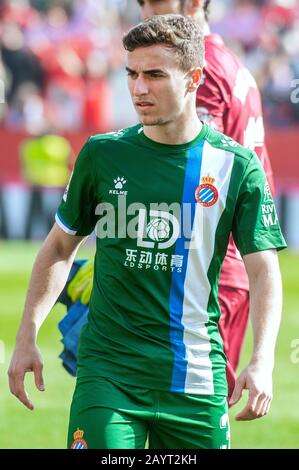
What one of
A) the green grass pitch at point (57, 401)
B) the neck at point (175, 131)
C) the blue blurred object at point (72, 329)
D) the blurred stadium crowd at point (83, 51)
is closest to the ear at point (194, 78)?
the neck at point (175, 131)

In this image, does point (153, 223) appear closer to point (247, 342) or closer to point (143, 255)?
point (143, 255)

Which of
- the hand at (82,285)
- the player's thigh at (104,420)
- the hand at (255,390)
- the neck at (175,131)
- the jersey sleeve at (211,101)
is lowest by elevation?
the player's thigh at (104,420)

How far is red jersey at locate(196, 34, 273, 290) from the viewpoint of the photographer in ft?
18.5

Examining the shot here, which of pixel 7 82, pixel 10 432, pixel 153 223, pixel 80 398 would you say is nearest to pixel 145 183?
pixel 153 223

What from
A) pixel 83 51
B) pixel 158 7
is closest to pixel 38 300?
pixel 158 7

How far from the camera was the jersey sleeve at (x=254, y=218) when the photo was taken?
15.0 feet

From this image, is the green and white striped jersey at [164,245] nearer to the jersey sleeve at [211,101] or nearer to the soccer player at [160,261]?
the soccer player at [160,261]

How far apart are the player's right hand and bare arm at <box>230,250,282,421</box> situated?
80 cm

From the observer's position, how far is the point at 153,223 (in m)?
4.54

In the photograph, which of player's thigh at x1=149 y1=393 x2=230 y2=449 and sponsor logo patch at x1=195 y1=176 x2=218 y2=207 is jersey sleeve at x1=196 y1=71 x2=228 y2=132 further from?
player's thigh at x1=149 y1=393 x2=230 y2=449

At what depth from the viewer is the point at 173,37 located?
4551mm

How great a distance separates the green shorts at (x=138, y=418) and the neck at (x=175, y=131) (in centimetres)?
101

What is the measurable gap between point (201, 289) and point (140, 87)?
2.79 feet
